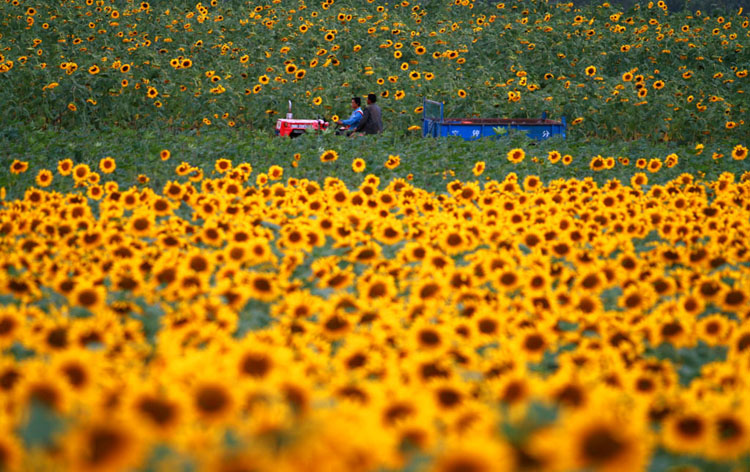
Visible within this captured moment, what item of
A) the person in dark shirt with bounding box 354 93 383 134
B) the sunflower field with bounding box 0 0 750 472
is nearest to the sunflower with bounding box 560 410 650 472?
the sunflower field with bounding box 0 0 750 472

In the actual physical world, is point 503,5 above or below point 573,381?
above

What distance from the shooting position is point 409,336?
135 inches

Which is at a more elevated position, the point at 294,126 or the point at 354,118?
the point at 354,118

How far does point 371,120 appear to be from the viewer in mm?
15625

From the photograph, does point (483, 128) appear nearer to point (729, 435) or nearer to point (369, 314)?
point (369, 314)

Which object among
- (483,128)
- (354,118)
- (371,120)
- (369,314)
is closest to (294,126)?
(354,118)

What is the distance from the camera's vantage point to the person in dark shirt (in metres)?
15.5

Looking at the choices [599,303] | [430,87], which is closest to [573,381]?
[599,303]

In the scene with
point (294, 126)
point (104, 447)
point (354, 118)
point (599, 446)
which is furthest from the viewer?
point (354, 118)

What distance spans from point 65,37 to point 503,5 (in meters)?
16.5

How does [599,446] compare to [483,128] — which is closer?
[599,446]

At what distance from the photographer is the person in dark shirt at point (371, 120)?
1551 cm

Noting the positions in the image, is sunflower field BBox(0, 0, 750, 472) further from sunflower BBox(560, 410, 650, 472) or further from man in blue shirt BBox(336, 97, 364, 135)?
man in blue shirt BBox(336, 97, 364, 135)

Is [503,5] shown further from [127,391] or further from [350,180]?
[127,391]
